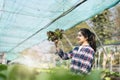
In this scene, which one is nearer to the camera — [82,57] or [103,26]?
[82,57]

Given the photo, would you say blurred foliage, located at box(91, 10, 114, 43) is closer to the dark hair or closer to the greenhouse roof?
the greenhouse roof

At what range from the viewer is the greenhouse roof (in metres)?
9.45

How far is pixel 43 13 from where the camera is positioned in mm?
11375

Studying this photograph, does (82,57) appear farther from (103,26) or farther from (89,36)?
(103,26)

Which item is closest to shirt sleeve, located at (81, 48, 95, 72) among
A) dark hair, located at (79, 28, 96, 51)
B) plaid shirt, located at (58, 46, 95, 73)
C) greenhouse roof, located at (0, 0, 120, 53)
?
plaid shirt, located at (58, 46, 95, 73)

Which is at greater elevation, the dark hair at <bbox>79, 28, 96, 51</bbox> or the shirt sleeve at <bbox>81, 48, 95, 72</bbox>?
the dark hair at <bbox>79, 28, 96, 51</bbox>

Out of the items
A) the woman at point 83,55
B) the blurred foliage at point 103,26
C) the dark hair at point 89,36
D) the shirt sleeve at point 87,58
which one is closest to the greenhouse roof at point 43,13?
the dark hair at point 89,36

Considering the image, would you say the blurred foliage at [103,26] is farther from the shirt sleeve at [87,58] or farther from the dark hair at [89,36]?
the shirt sleeve at [87,58]

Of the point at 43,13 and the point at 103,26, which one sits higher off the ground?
the point at 103,26

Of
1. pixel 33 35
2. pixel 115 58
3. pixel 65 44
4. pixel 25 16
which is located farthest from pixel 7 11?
pixel 115 58

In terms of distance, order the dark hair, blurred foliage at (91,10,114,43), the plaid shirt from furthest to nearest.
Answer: blurred foliage at (91,10,114,43), the dark hair, the plaid shirt

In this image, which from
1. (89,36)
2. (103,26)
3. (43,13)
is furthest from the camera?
(103,26)

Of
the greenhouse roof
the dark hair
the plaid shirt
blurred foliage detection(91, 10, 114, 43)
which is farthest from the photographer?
blurred foliage detection(91, 10, 114, 43)

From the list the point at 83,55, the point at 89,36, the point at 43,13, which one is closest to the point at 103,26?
the point at 43,13
